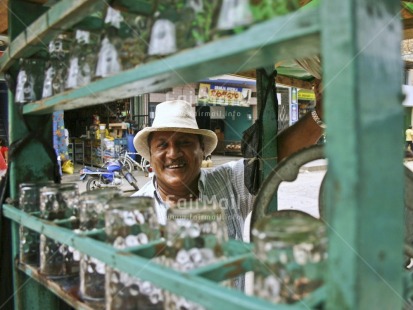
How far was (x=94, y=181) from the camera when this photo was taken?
7.85 m

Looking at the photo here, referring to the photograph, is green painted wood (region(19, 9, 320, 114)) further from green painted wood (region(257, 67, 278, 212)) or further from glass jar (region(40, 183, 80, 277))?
green painted wood (region(257, 67, 278, 212))

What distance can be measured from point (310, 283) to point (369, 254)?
16 centimetres

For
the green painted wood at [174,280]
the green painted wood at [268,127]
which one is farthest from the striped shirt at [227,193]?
the green painted wood at [174,280]

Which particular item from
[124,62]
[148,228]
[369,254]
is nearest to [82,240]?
[148,228]

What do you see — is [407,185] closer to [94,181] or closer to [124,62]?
[124,62]

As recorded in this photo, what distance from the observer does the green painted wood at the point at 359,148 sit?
0.50 metres

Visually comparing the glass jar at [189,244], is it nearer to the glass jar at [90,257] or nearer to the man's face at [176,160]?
the glass jar at [90,257]

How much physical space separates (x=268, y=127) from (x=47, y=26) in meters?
0.86

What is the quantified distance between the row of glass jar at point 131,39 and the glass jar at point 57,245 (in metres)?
0.33

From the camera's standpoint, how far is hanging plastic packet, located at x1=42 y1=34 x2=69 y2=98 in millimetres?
1203

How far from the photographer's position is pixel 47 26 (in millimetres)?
1080

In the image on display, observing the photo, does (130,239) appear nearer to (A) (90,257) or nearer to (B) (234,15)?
(A) (90,257)

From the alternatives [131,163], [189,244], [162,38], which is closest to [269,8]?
[162,38]

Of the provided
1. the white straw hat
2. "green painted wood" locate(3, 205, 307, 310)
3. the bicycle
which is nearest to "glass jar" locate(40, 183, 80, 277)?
"green painted wood" locate(3, 205, 307, 310)
